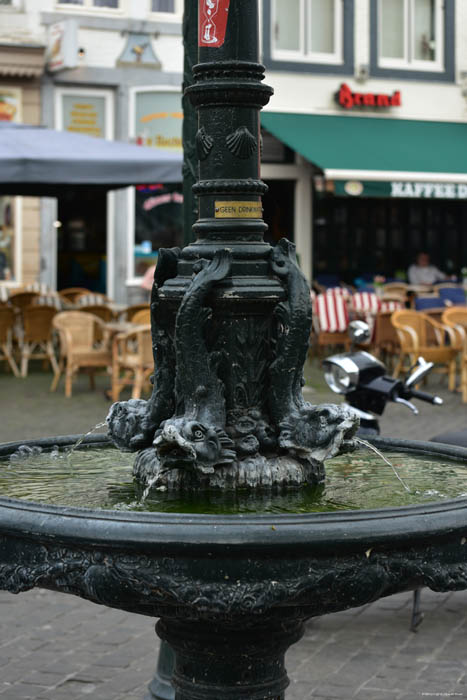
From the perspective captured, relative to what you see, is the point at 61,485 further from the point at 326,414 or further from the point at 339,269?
the point at 339,269

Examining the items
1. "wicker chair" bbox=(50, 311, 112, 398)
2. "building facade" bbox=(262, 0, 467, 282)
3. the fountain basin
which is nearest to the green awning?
"building facade" bbox=(262, 0, 467, 282)

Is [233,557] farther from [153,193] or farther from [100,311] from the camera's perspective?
[153,193]

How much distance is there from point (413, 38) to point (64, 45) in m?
8.52

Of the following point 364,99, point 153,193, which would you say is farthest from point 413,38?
point 153,193

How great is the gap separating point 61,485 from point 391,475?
3.46 ft

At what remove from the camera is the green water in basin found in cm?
326

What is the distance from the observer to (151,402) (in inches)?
144

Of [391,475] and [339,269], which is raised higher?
[339,269]

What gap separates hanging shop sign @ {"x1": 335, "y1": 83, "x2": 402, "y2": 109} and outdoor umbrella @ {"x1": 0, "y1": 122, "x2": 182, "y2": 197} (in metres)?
10.2

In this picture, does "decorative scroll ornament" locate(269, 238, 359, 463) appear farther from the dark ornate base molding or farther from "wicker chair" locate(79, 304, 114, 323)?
"wicker chair" locate(79, 304, 114, 323)

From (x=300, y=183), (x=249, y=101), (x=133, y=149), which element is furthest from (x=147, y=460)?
(x=300, y=183)

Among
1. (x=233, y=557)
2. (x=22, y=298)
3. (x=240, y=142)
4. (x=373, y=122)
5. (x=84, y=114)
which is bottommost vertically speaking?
(x=233, y=557)

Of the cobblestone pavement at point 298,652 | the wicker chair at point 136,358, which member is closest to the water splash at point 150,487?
the cobblestone pavement at point 298,652

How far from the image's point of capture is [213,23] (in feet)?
11.4
